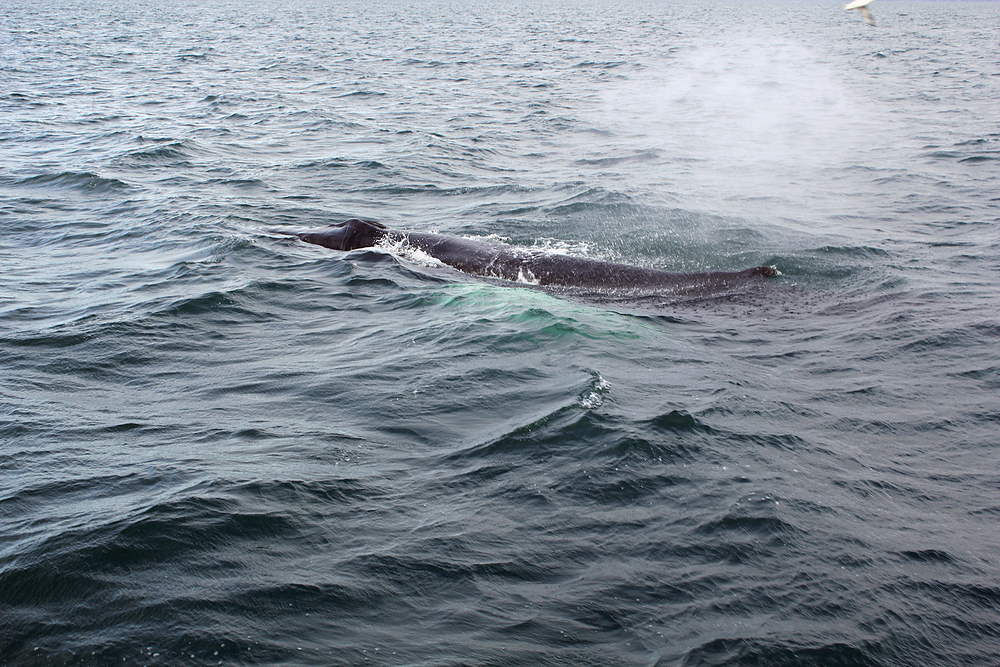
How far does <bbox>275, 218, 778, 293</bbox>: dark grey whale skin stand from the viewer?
10547mm

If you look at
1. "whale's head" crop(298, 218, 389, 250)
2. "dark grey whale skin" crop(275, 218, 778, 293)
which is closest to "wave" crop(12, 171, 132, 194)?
"whale's head" crop(298, 218, 389, 250)

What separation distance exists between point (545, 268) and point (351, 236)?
323 cm

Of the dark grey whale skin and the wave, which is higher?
the wave

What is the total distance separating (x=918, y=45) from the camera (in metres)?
49.9

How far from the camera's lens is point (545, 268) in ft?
36.0

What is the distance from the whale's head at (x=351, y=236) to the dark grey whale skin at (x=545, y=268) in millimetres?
15

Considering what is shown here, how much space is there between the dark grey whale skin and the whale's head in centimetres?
1

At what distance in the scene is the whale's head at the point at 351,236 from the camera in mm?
12344

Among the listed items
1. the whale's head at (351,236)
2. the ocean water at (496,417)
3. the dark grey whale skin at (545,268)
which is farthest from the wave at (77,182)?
the dark grey whale skin at (545,268)

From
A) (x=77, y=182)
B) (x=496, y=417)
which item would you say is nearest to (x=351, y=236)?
(x=496, y=417)

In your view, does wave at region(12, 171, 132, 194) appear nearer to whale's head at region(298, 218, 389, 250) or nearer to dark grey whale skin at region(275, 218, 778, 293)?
whale's head at region(298, 218, 389, 250)

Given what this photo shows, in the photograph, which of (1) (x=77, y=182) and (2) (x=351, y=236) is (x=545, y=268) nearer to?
(2) (x=351, y=236)

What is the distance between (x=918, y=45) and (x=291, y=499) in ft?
180

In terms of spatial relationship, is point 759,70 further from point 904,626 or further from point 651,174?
point 904,626
